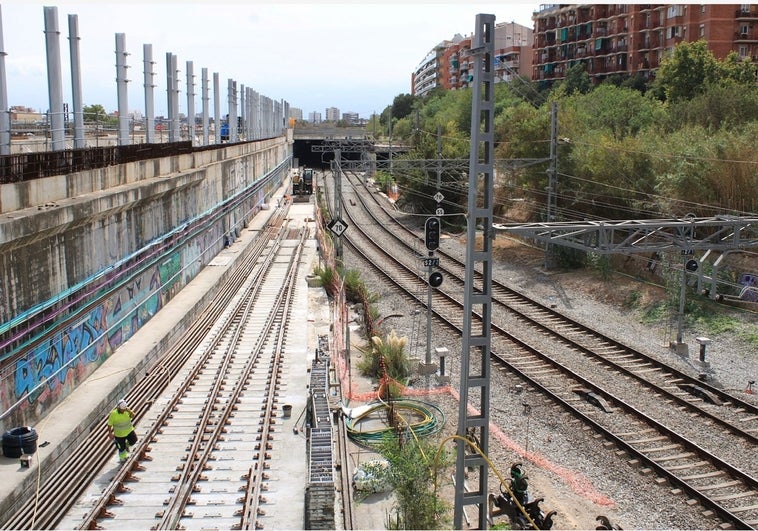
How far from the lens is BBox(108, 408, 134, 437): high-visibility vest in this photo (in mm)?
10852

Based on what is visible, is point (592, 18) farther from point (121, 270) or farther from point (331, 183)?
point (121, 270)

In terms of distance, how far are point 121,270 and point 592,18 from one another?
61.0 metres

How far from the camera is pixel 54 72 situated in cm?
1585

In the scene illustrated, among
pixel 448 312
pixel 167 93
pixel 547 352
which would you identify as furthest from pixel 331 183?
pixel 547 352

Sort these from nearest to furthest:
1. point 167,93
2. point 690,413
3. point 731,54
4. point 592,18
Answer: point 690,413
point 167,93
point 731,54
point 592,18

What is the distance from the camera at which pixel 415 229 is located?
4212 centimetres

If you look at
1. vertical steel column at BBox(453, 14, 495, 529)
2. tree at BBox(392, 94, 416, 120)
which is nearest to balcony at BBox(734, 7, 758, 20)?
vertical steel column at BBox(453, 14, 495, 529)

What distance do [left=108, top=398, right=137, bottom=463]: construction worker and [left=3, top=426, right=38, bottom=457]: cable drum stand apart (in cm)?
109

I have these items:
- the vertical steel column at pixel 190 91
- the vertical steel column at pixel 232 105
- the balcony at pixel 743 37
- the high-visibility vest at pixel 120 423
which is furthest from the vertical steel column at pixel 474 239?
the balcony at pixel 743 37

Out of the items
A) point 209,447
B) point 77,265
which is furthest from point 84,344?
point 209,447

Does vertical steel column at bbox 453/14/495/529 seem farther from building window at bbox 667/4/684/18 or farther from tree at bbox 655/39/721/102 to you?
building window at bbox 667/4/684/18

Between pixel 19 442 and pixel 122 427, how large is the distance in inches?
55.2

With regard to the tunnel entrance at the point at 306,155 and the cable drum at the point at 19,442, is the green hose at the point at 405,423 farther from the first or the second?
the tunnel entrance at the point at 306,155

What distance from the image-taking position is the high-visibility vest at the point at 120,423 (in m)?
10.9
